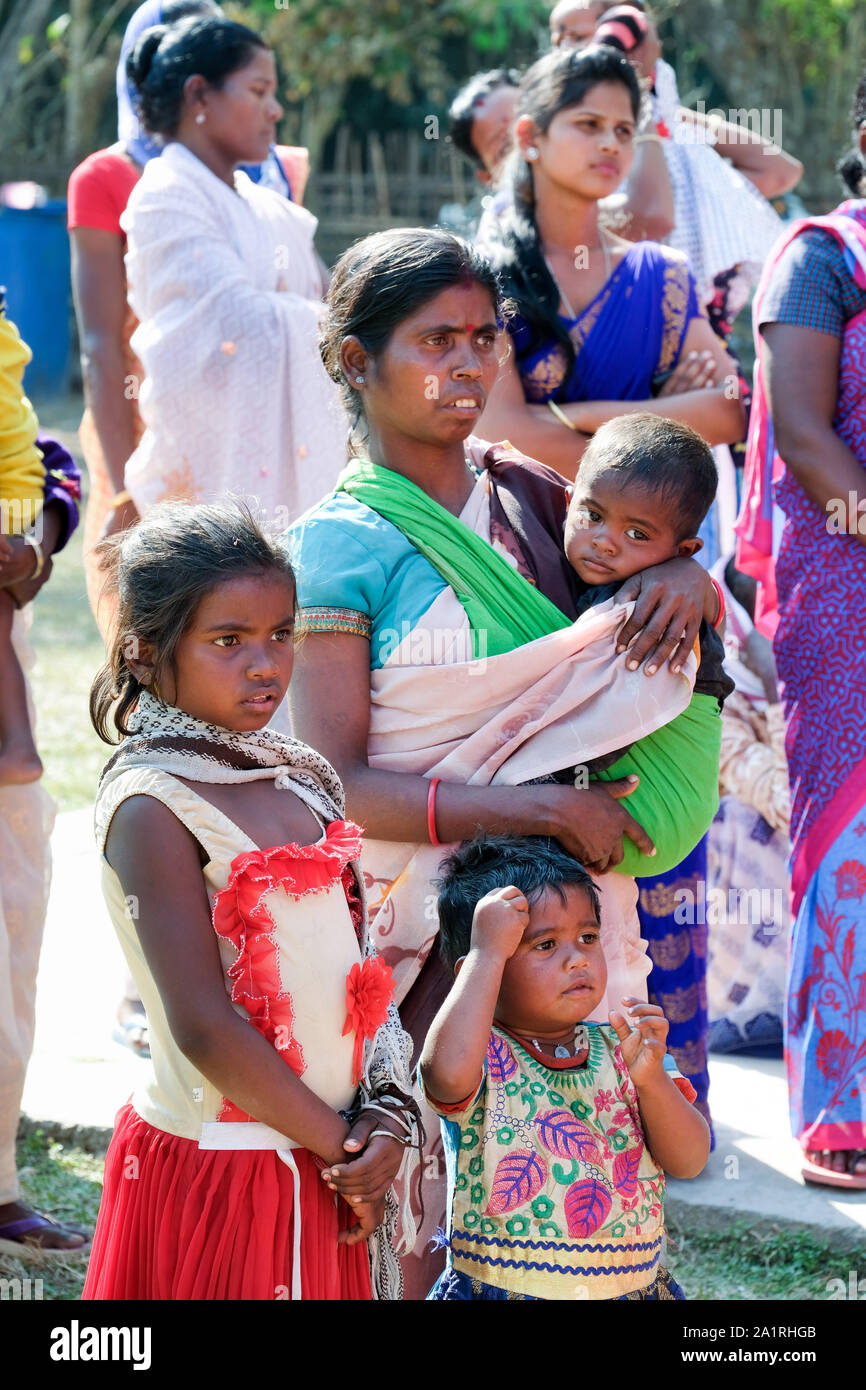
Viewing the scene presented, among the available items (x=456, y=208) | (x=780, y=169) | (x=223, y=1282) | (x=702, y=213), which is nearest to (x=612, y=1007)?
(x=223, y=1282)

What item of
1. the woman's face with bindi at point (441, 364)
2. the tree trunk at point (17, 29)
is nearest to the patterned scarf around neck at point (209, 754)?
the woman's face with bindi at point (441, 364)

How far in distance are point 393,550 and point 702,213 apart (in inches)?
143

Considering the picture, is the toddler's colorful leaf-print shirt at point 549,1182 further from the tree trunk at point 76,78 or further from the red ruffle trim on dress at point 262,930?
the tree trunk at point 76,78

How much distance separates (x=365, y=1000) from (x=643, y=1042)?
16.0 inches

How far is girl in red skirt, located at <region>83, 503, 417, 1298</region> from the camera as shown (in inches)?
88.8

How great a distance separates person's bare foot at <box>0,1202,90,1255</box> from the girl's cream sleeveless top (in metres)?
Answer: 1.33

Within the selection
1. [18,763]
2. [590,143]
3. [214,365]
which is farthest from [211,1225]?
[590,143]

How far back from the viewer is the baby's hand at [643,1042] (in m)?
2.41

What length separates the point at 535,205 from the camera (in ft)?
14.0

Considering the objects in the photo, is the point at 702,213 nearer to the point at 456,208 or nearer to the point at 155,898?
the point at 155,898

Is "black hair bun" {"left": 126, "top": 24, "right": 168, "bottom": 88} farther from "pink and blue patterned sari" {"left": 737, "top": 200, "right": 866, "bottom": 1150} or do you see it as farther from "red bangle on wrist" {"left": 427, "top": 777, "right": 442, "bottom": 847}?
"red bangle on wrist" {"left": 427, "top": 777, "right": 442, "bottom": 847}

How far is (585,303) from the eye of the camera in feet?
13.4

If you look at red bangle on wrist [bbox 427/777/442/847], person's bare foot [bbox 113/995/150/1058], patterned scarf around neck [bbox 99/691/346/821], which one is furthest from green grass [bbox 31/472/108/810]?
patterned scarf around neck [bbox 99/691/346/821]

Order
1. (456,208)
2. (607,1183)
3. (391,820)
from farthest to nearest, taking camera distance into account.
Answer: (456,208), (391,820), (607,1183)
